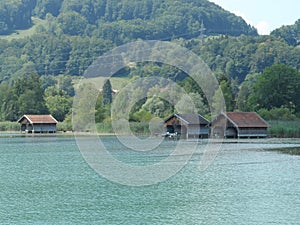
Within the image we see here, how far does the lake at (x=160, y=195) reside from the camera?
2309 cm

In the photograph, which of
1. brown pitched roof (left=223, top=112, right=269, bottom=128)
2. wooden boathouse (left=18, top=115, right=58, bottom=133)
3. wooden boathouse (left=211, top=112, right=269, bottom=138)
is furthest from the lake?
wooden boathouse (left=18, top=115, right=58, bottom=133)

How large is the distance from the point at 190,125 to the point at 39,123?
2477 centimetres

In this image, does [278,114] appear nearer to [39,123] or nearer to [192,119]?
[192,119]

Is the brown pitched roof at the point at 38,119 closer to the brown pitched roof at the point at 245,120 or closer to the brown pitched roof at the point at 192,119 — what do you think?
the brown pitched roof at the point at 192,119

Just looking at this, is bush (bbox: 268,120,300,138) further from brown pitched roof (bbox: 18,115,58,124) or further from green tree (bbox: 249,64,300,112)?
brown pitched roof (bbox: 18,115,58,124)

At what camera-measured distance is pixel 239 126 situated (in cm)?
7631

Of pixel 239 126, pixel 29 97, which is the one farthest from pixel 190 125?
pixel 29 97

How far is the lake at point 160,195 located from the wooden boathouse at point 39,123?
1985 inches

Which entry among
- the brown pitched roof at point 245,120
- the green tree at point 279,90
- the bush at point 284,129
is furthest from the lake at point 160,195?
the green tree at point 279,90

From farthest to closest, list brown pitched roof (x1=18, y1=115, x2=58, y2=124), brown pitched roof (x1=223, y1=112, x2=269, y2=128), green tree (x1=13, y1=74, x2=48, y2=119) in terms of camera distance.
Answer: green tree (x1=13, y1=74, x2=48, y2=119) → brown pitched roof (x1=18, y1=115, x2=58, y2=124) → brown pitched roof (x1=223, y1=112, x2=269, y2=128)

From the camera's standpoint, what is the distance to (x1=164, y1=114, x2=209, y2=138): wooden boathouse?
79.7 m

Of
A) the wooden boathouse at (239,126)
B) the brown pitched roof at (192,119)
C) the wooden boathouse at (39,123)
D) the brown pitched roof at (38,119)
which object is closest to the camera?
the wooden boathouse at (239,126)

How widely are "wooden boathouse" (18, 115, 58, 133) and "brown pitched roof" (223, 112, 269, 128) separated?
2854 centimetres

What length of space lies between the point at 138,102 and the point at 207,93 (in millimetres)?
10751
